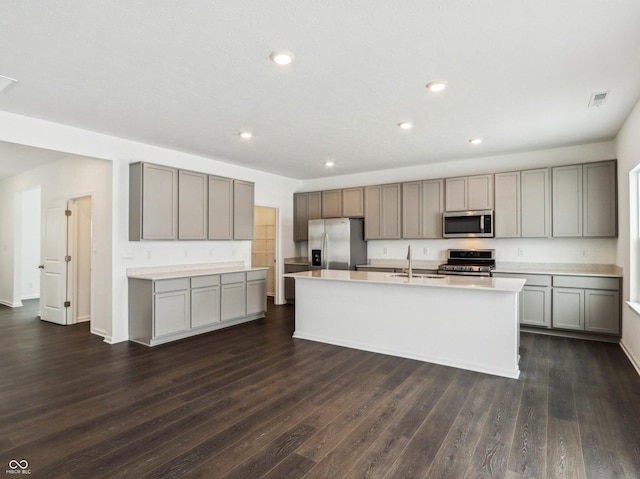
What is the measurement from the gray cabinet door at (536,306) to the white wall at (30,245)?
9487mm

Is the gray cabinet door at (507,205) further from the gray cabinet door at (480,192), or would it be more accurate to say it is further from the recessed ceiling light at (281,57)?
the recessed ceiling light at (281,57)

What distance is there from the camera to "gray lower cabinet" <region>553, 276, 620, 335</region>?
450cm

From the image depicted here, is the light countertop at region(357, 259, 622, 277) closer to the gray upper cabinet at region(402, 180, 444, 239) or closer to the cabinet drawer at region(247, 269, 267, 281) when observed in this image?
the gray upper cabinet at region(402, 180, 444, 239)

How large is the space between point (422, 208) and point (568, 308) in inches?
100

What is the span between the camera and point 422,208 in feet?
20.3

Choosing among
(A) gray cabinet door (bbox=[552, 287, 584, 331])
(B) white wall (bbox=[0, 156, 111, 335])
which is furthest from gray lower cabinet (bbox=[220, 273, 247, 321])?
(A) gray cabinet door (bbox=[552, 287, 584, 331])

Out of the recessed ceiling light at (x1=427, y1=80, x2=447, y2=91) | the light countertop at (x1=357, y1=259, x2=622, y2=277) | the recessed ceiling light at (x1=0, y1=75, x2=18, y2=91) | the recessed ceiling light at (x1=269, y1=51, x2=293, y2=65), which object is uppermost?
the recessed ceiling light at (x1=427, y1=80, x2=447, y2=91)

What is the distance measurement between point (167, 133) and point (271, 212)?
3.98 m

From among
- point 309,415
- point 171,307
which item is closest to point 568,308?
point 309,415

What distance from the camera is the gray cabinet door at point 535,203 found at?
203 inches

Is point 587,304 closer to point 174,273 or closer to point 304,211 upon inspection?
point 304,211

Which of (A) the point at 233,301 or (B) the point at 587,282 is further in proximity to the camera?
(A) the point at 233,301

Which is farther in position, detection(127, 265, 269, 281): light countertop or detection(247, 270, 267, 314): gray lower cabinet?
detection(247, 270, 267, 314): gray lower cabinet

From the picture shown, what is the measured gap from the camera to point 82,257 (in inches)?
231
